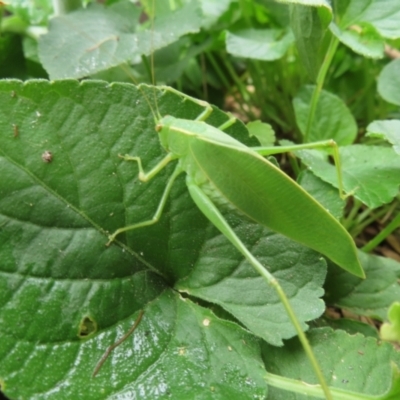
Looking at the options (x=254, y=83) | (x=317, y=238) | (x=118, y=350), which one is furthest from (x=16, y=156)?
(x=254, y=83)

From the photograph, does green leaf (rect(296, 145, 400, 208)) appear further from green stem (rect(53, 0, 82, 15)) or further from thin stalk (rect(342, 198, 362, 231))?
green stem (rect(53, 0, 82, 15))

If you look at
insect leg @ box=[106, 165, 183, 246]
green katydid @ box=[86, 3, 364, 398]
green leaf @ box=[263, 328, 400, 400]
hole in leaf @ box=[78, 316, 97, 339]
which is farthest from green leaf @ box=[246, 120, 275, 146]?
hole in leaf @ box=[78, 316, 97, 339]

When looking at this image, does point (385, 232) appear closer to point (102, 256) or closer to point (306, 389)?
point (306, 389)

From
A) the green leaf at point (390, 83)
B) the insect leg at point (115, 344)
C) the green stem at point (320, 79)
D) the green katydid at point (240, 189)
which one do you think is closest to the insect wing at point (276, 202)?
the green katydid at point (240, 189)

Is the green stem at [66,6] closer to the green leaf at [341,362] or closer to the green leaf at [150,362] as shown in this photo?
the green leaf at [150,362]

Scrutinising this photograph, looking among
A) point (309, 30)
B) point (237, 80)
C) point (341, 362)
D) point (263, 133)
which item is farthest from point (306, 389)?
point (237, 80)
